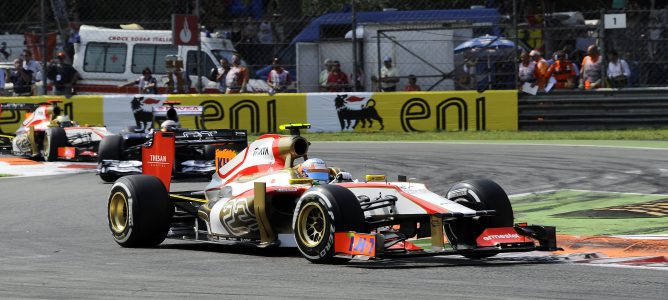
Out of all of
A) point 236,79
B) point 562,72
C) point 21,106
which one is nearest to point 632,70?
point 562,72

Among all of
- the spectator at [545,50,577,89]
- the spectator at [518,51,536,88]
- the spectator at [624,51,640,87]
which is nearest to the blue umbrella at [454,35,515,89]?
the spectator at [518,51,536,88]

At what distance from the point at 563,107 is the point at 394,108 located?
3.40m

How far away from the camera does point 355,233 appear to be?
337 inches

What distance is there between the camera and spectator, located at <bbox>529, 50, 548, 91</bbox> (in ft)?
77.8

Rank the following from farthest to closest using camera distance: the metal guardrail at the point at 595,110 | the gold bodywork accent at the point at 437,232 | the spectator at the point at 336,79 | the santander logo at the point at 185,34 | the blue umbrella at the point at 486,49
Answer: the blue umbrella at the point at 486,49 → the spectator at the point at 336,79 → the santander logo at the point at 185,34 → the metal guardrail at the point at 595,110 → the gold bodywork accent at the point at 437,232

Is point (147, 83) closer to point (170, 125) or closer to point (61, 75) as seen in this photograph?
point (61, 75)

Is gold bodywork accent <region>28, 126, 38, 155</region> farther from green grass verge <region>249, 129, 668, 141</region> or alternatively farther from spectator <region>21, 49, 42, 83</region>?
spectator <region>21, 49, 42, 83</region>

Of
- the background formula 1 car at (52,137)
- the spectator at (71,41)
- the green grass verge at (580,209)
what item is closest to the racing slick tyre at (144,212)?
the green grass verge at (580,209)

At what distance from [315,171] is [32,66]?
20082 millimetres

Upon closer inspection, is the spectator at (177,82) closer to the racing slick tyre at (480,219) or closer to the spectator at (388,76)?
the spectator at (388,76)

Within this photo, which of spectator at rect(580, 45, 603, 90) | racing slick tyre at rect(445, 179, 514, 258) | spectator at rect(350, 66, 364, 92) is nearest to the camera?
racing slick tyre at rect(445, 179, 514, 258)

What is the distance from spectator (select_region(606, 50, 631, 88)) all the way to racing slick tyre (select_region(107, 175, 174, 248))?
14820 mm

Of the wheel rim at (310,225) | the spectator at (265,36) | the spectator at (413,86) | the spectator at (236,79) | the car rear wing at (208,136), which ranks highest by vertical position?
the spectator at (265,36)

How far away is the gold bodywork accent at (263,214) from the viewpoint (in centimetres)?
959
